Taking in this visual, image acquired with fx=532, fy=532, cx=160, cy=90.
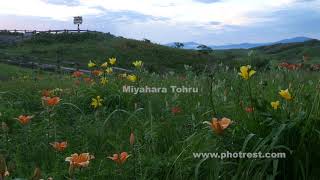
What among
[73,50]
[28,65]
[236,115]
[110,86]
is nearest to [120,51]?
[73,50]

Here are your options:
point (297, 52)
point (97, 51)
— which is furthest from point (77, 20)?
point (297, 52)

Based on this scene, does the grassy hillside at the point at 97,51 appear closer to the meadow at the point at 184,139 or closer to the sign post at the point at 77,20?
the sign post at the point at 77,20

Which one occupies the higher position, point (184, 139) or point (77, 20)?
point (77, 20)

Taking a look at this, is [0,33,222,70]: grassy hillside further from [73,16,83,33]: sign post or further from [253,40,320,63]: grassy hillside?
[253,40,320,63]: grassy hillside

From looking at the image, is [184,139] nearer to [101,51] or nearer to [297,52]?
[101,51]

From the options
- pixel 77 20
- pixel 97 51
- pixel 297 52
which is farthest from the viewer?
pixel 77 20

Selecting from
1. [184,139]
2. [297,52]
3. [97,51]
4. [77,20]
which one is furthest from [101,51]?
[184,139]

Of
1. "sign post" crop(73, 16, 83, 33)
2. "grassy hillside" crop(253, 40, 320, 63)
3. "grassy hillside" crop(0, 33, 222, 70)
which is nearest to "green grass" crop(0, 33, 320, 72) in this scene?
"grassy hillside" crop(0, 33, 222, 70)

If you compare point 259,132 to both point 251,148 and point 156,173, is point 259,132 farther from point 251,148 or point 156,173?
point 156,173

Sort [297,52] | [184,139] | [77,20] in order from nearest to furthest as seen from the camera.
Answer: [184,139] → [297,52] → [77,20]

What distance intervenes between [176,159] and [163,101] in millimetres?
2734

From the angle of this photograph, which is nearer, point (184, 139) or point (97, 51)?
point (184, 139)

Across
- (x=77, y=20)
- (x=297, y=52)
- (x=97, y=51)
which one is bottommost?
(x=97, y=51)

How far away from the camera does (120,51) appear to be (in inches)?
2055
